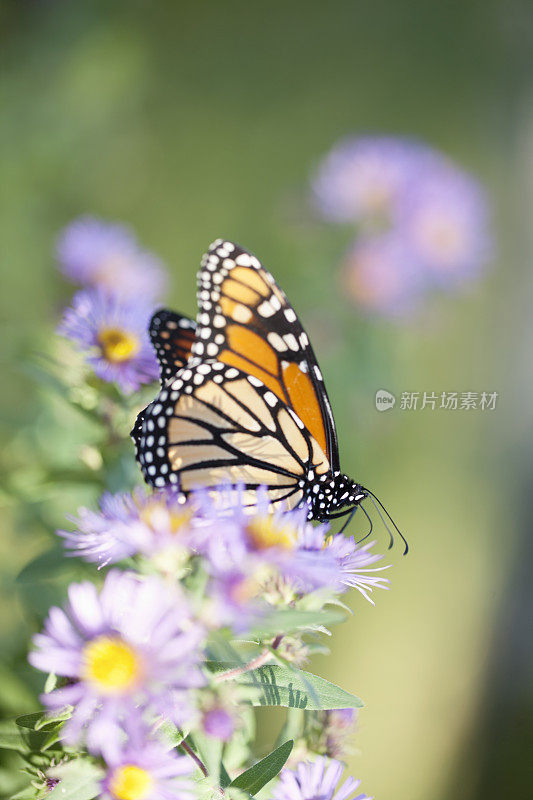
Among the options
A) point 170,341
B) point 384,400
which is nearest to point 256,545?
point 170,341

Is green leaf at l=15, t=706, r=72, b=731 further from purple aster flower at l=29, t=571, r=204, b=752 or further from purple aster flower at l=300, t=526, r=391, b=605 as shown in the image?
purple aster flower at l=300, t=526, r=391, b=605

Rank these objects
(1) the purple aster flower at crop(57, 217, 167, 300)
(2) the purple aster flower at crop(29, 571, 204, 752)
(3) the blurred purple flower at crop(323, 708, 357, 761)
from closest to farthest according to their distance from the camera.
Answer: (2) the purple aster flower at crop(29, 571, 204, 752)
(3) the blurred purple flower at crop(323, 708, 357, 761)
(1) the purple aster flower at crop(57, 217, 167, 300)

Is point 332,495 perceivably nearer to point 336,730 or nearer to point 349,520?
point 349,520

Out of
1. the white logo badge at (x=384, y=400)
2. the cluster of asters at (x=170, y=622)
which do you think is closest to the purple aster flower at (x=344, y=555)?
the cluster of asters at (x=170, y=622)

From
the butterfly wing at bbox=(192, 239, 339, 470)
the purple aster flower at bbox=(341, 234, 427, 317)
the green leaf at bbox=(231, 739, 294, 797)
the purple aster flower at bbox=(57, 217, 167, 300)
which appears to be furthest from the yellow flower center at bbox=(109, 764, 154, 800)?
the purple aster flower at bbox=(341, 234, 427, 317)

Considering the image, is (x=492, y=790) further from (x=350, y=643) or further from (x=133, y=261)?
(x=133, y=261)

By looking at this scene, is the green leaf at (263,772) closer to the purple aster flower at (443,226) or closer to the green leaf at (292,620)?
the green leaf at (292,620)
